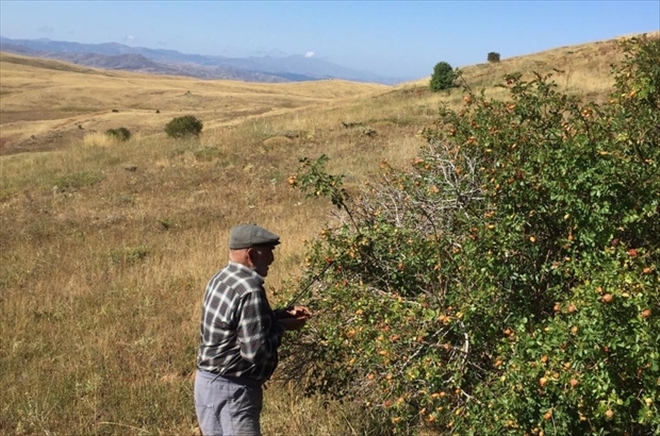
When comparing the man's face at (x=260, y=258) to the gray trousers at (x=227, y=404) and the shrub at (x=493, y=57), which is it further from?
the shrub at (x=493, y=57)

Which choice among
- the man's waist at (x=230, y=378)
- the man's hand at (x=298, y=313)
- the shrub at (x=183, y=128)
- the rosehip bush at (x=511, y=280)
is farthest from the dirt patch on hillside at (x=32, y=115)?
the man's waist at (x=230, y=378)

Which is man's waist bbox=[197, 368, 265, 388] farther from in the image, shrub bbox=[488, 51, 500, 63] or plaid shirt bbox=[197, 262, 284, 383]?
shrub bbox=[488, 51, 500, 63]

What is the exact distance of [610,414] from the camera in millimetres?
2326

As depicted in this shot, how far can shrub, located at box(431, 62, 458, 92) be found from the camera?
25.7 metres

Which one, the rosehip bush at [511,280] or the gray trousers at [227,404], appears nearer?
the rosehip bush at [511,280]

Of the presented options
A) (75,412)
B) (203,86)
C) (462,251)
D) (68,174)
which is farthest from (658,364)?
(203,86)

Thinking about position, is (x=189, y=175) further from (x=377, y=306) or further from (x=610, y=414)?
(x=610, y=414)

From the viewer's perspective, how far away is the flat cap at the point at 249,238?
3.18 meters

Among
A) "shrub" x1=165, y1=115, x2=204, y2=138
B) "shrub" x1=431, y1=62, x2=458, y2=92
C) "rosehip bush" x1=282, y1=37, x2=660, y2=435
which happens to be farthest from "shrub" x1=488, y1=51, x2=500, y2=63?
"rosehip bush" x1=282, y1=37, x2=660, y2=435

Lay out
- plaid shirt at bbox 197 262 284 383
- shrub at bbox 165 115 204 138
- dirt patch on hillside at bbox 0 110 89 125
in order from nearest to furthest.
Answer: plaid shirt at bbox 197 262 284 383
shrub at bbox 165 115 204 138
dirt patch on hillside at bbox 0 110 89 125

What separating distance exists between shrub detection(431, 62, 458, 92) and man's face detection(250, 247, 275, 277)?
77.2 ft

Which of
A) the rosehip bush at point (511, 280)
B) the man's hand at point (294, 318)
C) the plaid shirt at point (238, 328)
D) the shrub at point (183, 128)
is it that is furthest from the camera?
the shrub at point (183, 128)

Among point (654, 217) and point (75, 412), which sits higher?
point (654, 217)

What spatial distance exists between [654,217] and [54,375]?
4.95 meters
